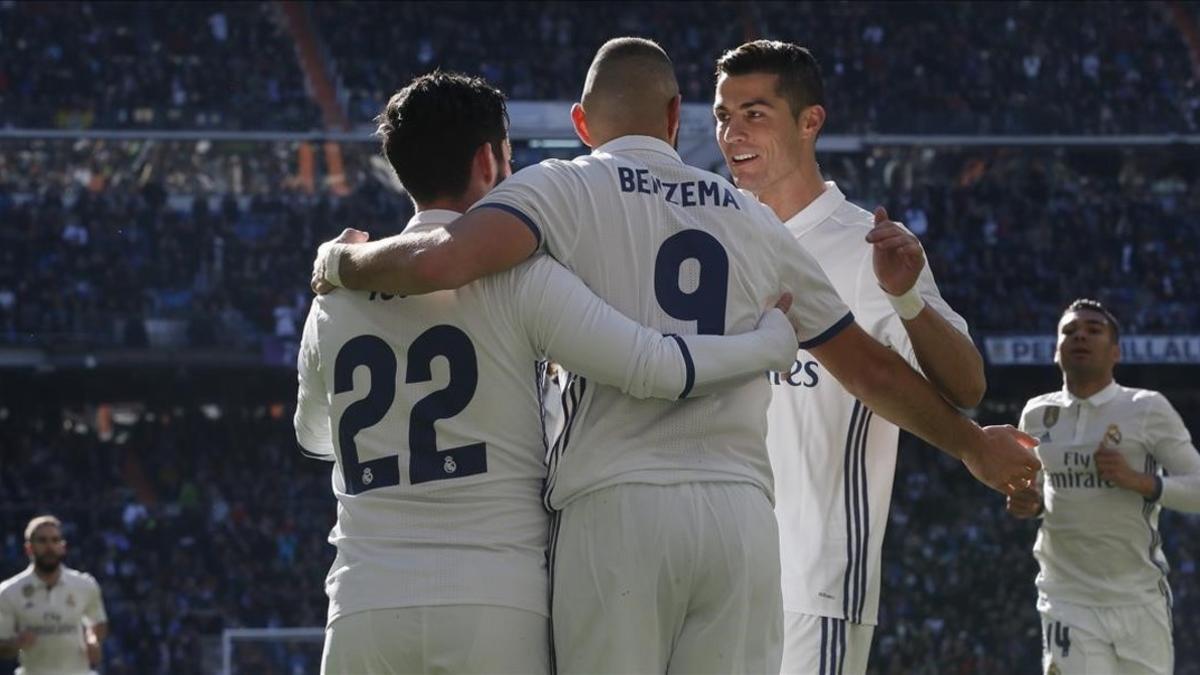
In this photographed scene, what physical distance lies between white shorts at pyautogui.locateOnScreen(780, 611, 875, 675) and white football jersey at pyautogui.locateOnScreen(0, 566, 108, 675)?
36.1ft

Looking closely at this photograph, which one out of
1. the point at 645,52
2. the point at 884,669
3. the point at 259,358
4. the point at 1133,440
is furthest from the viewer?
the point at 259,358

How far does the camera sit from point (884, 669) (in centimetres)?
2256

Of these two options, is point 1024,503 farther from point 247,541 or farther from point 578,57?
point 578,57

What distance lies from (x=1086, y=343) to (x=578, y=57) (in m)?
24.6

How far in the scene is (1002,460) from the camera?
457 centimetres

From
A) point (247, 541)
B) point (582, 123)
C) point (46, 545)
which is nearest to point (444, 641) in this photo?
point (582, 123)

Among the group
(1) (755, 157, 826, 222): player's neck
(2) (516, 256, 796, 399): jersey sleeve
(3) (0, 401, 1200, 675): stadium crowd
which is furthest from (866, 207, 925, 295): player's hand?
(3) (0, 401, 1200, 675): stadium crowd

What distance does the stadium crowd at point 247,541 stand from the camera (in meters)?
23.0

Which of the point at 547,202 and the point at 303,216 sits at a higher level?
the point at 303,216

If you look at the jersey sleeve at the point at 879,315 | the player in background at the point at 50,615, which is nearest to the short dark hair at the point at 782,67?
the jersey sleeve at the point at 879,315

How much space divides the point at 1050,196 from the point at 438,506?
2897 centimetres

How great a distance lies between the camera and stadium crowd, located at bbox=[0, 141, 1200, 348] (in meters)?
28.1

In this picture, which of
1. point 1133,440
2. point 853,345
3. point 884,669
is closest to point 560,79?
point 884,669

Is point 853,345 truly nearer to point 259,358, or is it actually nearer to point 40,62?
point 259,358
